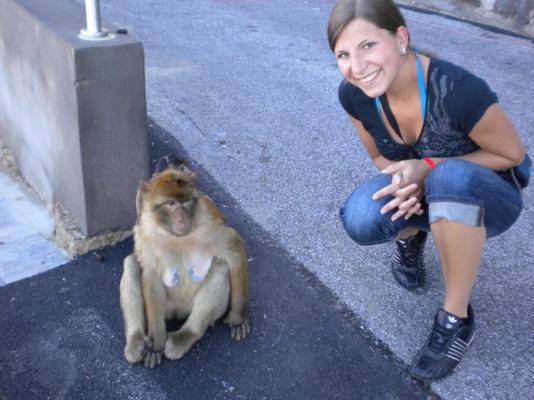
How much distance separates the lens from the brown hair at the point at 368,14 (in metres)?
1.92

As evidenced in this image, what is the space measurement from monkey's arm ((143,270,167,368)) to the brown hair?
1.11 meters

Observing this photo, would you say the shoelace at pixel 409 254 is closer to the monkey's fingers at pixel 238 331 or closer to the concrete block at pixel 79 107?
the monkey's fingers at pixel 238 331

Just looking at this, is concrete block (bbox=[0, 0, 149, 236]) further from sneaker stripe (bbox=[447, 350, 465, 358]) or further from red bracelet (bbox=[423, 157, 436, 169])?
sneaker stripe (bbox=[447, 350, 465, 358])

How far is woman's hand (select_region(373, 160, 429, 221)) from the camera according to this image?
6.77ft

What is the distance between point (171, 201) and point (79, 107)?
711 mm

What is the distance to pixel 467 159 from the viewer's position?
2.09 meters

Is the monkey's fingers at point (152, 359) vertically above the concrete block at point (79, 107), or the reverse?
the concrete block at point (79, 107)

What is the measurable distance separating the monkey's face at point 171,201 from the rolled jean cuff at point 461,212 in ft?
2.81

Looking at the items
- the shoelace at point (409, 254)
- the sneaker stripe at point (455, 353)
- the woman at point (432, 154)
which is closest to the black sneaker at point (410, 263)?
the shoelace at point (409, 254)

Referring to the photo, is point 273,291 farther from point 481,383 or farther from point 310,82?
point 310,82

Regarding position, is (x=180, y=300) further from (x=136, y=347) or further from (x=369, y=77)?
(x=369, y=77)

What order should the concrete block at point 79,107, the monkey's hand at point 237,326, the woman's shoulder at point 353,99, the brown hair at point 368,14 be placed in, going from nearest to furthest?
the brown hair at point 368,14 → the woman's shoulder at point 353,99 → the monkey's hand at point 237,326 → the concrete block at point 79,107

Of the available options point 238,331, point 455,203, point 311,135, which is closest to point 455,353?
point 455,203

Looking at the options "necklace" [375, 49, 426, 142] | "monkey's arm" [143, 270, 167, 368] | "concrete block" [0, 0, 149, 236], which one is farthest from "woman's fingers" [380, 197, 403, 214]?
"concrete block" [0, 0, 149, 236]
